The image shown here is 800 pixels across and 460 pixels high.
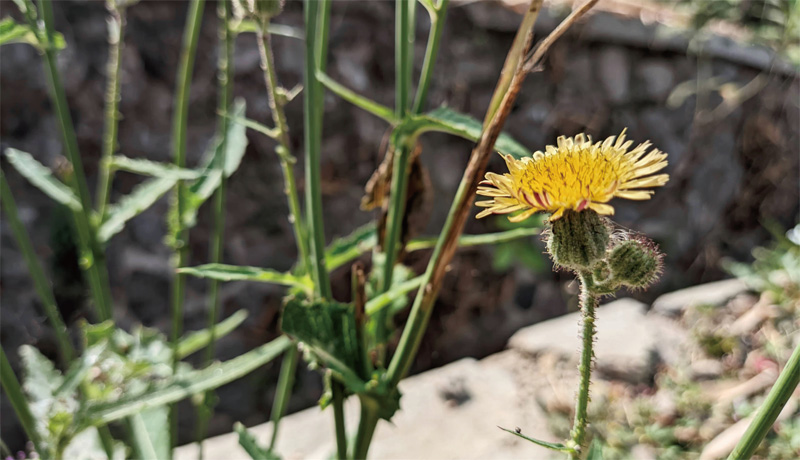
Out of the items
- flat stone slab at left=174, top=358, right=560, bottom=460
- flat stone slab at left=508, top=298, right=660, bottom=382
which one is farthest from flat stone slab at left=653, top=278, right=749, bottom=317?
flat stone slab at left=174, top=358, right=560, bottom=460

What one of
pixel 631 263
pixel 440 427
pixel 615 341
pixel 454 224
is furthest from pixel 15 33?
pixel 615 341

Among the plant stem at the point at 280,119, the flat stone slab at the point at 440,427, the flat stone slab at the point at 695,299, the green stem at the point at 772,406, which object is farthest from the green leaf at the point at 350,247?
the flat stone slab at the point at 695,299

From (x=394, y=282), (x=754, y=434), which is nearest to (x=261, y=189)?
(x=394, y=282)

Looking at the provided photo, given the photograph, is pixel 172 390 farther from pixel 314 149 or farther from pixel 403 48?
pixel 403 48

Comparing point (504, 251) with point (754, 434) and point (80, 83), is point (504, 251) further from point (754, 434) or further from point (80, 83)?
point (754, 434)

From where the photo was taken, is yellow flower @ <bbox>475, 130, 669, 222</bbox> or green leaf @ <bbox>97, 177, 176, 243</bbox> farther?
green leaf @ <bbox>97, 177, 176, 243</bbox>

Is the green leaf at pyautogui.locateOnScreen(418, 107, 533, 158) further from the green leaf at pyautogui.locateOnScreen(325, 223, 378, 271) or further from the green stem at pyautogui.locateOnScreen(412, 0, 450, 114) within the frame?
the green leaf at pyautogui.locateOnScreen(325, 223, 378, 271)
